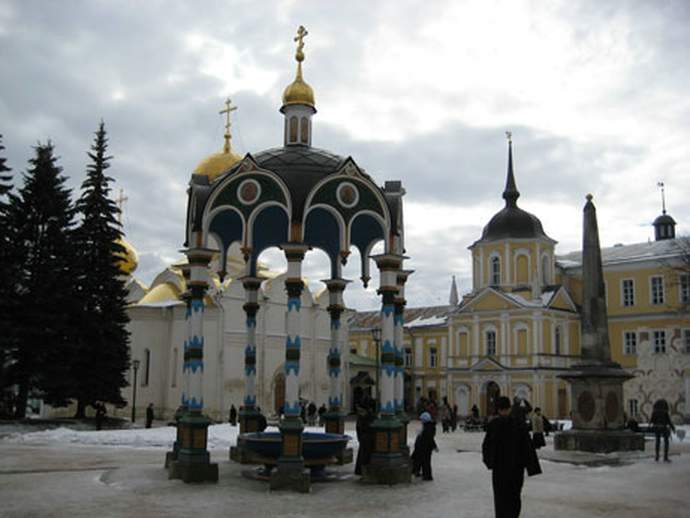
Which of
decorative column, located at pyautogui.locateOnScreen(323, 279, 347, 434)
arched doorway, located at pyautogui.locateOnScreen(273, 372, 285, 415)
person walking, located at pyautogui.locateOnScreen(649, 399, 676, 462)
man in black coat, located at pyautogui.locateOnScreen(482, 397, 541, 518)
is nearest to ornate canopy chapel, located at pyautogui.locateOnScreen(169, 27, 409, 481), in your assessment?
decorative column, located at pyautogui.locateOnScreen(323, 279, 347, 434)

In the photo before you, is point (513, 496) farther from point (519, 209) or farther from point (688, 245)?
point (519, 209)

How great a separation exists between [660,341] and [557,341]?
6.42m

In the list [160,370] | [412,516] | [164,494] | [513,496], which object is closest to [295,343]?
[164,494]

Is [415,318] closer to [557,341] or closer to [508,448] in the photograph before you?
[557,341]

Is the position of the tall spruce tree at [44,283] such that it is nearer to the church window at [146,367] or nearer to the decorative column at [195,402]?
the church window at [146,367]

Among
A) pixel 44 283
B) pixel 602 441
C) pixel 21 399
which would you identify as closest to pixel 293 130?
pixel 602 441

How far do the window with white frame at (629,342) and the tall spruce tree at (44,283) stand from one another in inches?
1400

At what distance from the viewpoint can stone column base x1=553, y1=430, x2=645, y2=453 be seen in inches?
829

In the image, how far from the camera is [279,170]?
569 inches

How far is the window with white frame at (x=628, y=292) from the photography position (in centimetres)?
4978

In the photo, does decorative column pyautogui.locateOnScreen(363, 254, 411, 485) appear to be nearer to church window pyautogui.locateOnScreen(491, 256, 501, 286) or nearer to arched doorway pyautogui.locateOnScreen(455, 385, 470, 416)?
arched doorway pyautogui.locateOnScreen(455, 385, 470, 416)

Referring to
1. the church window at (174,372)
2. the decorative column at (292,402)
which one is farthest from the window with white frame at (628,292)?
the decorative column at (292,402)

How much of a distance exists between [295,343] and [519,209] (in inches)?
1654

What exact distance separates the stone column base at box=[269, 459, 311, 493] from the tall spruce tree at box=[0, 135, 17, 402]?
18.6m
